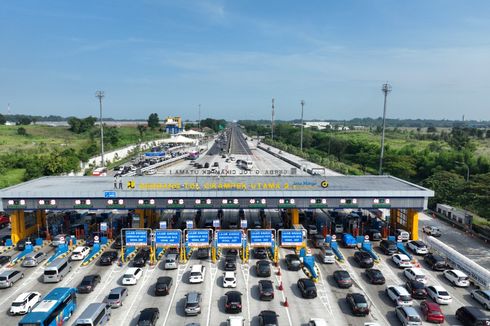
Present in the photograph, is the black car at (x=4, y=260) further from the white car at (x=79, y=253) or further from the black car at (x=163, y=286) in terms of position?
the black car at (x=163, y=286)

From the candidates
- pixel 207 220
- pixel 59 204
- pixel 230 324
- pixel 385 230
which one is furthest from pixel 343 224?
pixel 59 204

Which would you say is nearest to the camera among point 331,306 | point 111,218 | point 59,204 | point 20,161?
point 331,306

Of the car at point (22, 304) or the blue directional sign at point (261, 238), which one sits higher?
the blue directional sign at point (261, 238)

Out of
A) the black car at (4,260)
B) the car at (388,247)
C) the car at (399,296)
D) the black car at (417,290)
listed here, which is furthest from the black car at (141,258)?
the car at (388,247)

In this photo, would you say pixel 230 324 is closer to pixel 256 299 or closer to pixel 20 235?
pixel 256 299

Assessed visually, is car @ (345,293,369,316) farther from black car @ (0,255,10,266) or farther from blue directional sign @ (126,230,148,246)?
black car @ (0,255,10,266)
